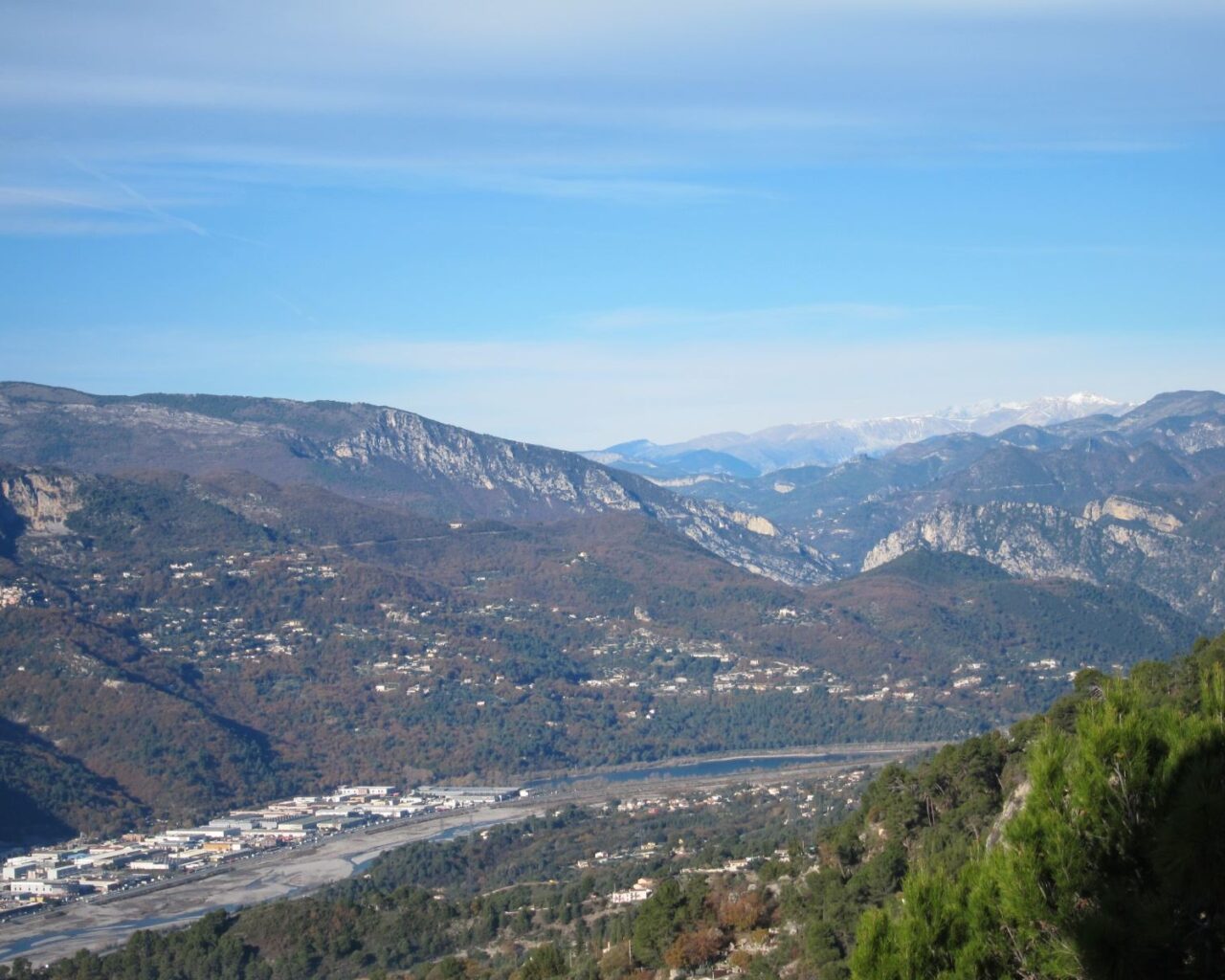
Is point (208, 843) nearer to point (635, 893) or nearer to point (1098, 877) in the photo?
point (635, 893)

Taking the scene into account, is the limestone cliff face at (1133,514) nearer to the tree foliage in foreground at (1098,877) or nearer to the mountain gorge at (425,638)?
the mountain gorge at (425,638)

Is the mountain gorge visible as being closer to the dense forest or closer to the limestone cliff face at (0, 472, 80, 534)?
the limestone cliff face at (0, 472, 80, 534)

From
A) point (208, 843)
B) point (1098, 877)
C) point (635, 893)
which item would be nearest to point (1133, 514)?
point (208, 843)

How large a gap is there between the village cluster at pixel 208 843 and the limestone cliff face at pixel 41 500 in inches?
1800

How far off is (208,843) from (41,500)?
Result: 60423 millimetres

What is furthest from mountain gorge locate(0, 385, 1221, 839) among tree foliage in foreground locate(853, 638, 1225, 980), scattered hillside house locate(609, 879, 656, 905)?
tree foliage in foreground locate(853, 638, 1225, 980)

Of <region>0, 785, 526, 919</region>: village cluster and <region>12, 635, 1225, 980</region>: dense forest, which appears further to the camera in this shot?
<region>0, 785, 526, 919</region>: village cluster

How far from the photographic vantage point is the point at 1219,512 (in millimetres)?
175500

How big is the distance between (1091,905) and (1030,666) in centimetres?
11889

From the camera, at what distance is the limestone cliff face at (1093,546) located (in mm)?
165500

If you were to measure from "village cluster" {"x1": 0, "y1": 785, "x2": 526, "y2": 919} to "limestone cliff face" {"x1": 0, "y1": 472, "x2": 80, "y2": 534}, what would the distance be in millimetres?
45715

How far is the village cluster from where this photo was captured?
62938 millimetres

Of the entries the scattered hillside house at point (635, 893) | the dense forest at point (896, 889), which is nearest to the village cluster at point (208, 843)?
the dense forest at point (896, 889)

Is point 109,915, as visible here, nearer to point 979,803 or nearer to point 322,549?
point 979,803
